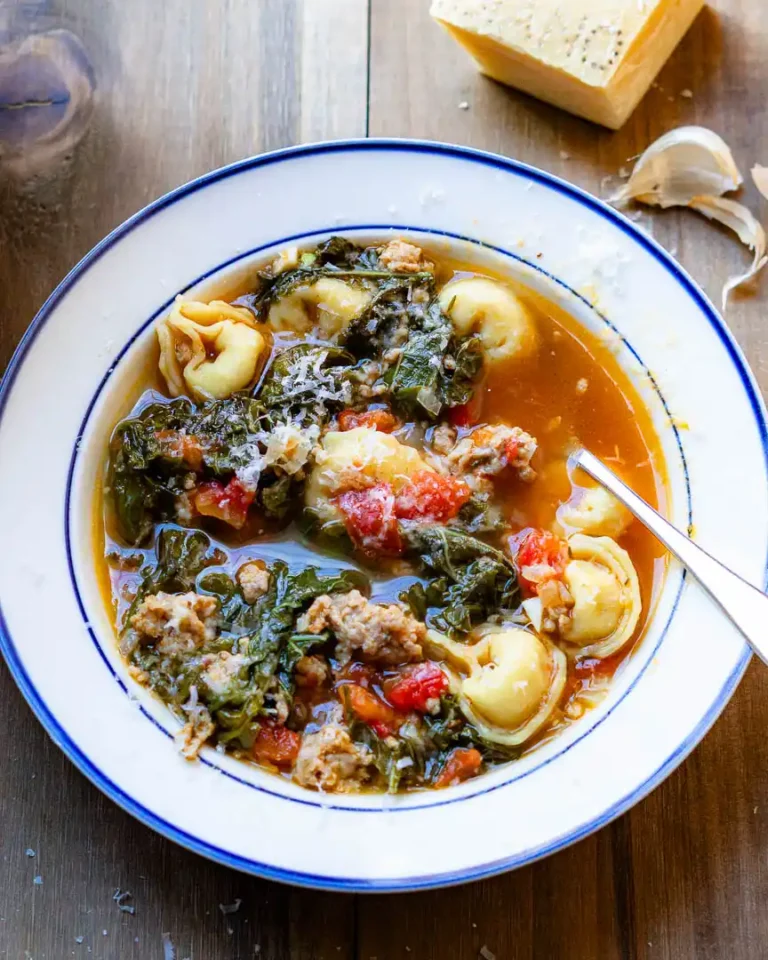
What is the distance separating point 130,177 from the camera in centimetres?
410

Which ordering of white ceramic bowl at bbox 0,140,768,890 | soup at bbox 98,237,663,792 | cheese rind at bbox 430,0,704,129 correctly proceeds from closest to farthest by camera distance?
white ceramic bowl at bbox 0,140,768,890 < soup at bbox 98,237,663,792 < cheese rind at bbox 430,0,704,129

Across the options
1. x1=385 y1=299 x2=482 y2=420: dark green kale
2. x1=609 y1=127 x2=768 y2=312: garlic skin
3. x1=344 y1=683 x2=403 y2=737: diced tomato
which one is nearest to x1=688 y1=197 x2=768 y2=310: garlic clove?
x1=609 y1=127 x2=768 y2=312: garlic skin

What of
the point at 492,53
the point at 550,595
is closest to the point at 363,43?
the point at 492,53

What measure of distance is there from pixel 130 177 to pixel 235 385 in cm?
105

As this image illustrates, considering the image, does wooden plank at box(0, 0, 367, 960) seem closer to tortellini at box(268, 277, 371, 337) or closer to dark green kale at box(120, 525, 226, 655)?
dark green kale at box(120, 525, 226, 655)

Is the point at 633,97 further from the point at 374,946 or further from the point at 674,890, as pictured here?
the point at 374,946

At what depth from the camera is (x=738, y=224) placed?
13.0 feet

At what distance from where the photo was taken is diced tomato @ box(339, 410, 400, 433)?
3.77 m

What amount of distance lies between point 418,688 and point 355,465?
2.68ft

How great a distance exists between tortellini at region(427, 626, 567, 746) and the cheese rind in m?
2.11

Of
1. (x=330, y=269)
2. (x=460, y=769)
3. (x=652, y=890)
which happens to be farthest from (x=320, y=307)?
(x=652, y=890)

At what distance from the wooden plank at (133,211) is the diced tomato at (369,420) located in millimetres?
1216

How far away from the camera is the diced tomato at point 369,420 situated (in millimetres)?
3770

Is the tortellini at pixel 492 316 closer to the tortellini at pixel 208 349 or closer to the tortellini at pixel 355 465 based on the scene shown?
the tortellini at pixel 355 465
